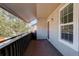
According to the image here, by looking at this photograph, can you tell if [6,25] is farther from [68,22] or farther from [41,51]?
[68,22]

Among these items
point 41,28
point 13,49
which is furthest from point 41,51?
point 41,28

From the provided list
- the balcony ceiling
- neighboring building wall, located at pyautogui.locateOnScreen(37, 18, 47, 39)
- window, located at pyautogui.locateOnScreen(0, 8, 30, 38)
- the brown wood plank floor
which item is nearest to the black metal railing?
the brown wood plank floor

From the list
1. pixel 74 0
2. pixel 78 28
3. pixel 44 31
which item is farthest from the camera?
pixel 44 31

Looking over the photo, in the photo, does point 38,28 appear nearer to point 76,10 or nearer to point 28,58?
point 76,10

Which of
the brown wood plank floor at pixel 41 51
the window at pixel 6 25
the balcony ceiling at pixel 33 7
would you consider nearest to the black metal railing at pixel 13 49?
the brown wood plank floor at pixel 41 51

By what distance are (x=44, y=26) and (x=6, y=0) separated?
11.4 metres

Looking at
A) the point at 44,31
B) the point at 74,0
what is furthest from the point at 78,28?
the point at 44,31

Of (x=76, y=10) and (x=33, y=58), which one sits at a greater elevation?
(x=76, y=10)

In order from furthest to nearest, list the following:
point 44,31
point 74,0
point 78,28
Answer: point 44,31, point 78,28, point 74,0

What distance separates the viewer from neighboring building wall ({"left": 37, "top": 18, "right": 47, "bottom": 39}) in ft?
41.9

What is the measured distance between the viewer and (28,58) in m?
1.52

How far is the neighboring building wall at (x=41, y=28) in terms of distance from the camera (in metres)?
12.8

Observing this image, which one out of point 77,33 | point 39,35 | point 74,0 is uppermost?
point 74,0

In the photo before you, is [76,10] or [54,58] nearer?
[54,58]
